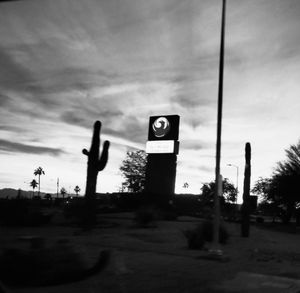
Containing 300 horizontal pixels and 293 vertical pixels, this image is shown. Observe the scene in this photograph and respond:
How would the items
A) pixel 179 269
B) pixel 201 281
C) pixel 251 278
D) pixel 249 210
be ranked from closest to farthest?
pixel 201 281 < pixel 251 278 < pixel 179 269 < pixel 249 210

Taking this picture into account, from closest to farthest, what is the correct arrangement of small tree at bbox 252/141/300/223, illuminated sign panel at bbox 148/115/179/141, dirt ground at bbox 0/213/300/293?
dirt ground at bbox 0/213/300/293 → small tree at bbox 252/141/300/223 → illuminated sign panel at bbox 148/115/179/141

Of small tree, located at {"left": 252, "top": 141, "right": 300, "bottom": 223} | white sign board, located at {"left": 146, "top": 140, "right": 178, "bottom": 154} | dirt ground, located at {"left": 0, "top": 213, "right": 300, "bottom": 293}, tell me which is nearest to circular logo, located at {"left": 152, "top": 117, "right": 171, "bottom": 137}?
white sign board, located at {"left": 146, "top": 140, "right": 178, "bottom": 154}

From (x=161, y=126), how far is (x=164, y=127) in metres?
0.51

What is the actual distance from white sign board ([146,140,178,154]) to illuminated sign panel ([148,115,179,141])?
628 millimetres

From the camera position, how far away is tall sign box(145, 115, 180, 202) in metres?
55.7

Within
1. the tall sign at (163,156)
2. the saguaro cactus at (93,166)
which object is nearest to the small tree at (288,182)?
the tall sign at (163,156)

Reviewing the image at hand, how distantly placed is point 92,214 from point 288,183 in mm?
30926

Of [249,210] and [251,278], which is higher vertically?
[249,210]

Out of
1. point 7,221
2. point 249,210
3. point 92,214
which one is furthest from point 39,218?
point 249,210

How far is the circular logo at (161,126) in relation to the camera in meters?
57.2

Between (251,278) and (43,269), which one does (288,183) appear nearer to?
(251,278)

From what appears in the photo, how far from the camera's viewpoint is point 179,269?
11.7 metres

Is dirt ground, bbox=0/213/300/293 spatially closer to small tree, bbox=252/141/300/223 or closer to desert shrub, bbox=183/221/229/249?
desert shrub, bbox=183/221/229/249

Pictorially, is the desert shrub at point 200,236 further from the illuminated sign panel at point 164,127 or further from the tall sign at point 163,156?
the illuminated sign panel at point 164,127
